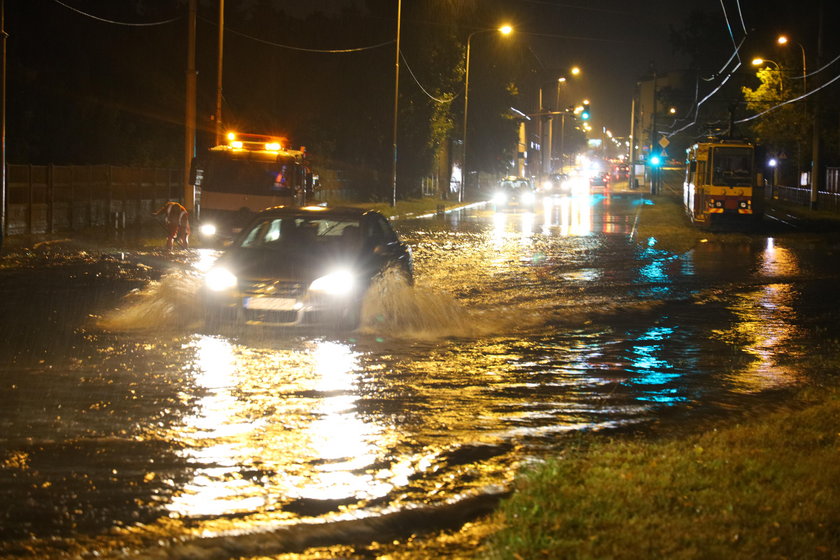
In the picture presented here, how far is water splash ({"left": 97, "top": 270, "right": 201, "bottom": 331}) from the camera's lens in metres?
12.3

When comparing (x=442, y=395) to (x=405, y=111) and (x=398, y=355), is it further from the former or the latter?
(x=405, y=111)

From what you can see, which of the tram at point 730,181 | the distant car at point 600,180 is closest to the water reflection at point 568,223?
the tram at point 730,181

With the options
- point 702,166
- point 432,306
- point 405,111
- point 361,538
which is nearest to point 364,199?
point 405,111

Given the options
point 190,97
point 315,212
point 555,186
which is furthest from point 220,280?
point 555,186

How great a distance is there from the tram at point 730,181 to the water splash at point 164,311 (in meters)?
27.5

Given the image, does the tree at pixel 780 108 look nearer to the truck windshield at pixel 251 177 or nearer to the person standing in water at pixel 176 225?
the truck windshield at pixel 251 177

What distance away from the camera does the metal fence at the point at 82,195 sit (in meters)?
26.1

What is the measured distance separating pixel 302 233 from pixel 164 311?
1.94 metres

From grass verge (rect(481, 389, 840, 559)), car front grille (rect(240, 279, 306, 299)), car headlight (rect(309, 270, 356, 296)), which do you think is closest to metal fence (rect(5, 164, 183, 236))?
car front grille (rect(240, 279, 306, 299))

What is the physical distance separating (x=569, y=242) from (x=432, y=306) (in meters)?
17.2

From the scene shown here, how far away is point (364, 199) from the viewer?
58.3m

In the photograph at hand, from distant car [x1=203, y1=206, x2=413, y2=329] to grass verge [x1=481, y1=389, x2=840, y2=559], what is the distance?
5146 millimetres

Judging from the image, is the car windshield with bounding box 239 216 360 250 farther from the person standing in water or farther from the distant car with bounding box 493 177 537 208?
the distant car with bounding box 493 177 537 208

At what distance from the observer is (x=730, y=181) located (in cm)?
3725
